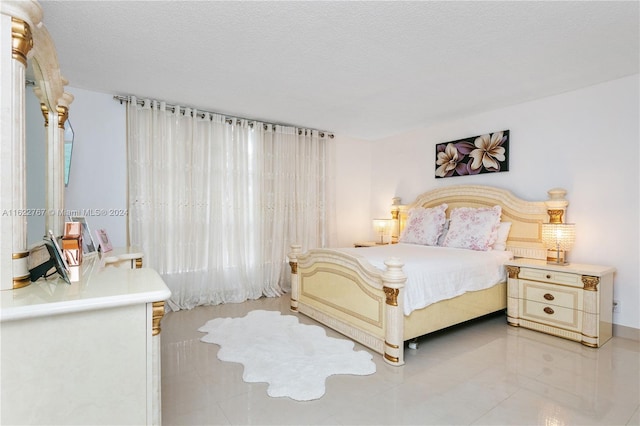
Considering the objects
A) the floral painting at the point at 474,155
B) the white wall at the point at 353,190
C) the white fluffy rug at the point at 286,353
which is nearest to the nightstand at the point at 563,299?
the floral painting at the point at 474,155

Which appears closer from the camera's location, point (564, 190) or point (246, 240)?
point (564, 190)

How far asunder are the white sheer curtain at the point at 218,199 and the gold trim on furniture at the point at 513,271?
8.35 ft

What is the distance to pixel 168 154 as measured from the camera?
3.84 meters

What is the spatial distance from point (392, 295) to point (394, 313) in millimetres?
135

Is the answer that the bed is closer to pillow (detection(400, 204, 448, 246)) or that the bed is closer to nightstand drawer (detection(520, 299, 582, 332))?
pillow (detection(400, 204, 448, 246))

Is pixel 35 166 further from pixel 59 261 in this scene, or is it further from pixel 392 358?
pixel 392 358

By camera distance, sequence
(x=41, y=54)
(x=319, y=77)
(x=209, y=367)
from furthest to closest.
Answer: (x=319, y=77) < (x=209, y=367) < (x=41, y=54)

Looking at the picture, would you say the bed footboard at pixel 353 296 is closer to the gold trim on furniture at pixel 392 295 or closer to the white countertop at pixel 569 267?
the gold trim on furniture at pixel 392 295

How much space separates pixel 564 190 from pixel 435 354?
213 centimetres

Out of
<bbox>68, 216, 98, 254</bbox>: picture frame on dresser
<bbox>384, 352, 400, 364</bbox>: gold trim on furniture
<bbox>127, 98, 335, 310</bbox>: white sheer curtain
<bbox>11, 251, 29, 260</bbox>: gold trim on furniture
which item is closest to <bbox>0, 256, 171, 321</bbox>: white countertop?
<bbox>11, 251, 29, 260</bbox>: gold trim on furniture

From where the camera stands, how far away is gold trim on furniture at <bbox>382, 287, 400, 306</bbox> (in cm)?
250

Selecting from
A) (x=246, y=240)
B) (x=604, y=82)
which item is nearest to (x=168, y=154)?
(x=246, y=240)

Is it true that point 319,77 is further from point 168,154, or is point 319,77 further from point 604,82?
point 604,82

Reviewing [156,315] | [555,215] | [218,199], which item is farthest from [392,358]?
[218,199]
